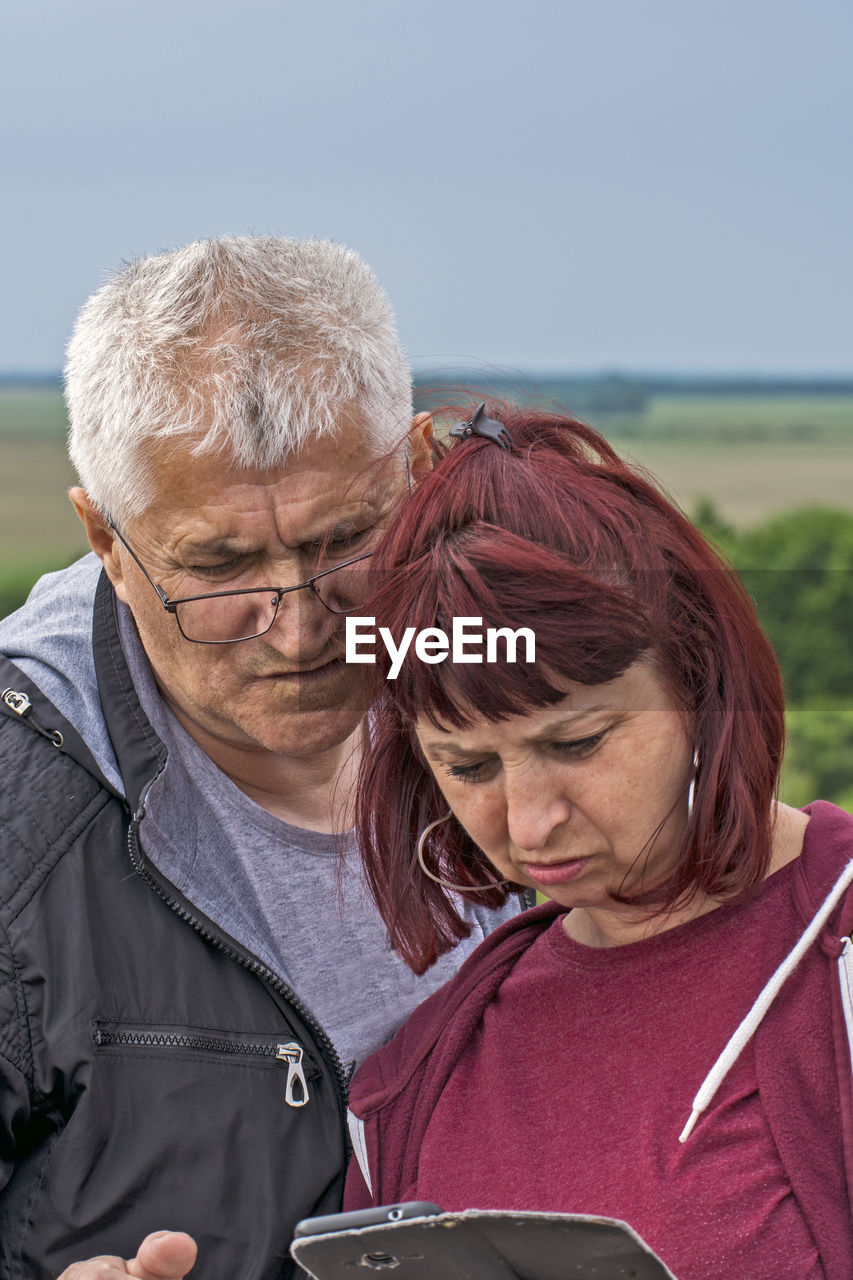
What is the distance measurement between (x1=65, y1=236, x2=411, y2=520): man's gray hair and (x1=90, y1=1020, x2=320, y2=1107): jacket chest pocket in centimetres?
81

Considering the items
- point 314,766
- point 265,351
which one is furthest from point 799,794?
point 265,351

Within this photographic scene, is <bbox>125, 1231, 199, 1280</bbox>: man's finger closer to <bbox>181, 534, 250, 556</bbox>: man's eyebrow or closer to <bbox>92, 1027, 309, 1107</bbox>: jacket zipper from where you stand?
<bbox>92, 1027, 309, 1107</bbox>: jacket zipper

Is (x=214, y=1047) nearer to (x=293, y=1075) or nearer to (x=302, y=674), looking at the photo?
(x=293, y=1075)

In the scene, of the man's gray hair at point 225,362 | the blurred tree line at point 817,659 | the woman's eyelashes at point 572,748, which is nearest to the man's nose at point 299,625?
the man's gray hair at point 225,362

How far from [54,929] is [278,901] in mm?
423

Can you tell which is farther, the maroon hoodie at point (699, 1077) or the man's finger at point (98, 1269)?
the man's finger at point (98, 1269)

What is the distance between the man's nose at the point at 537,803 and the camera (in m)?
1.75

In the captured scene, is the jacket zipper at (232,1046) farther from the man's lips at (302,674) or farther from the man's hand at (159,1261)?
the man's lips at (302,674)

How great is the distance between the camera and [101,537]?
7.74 ft

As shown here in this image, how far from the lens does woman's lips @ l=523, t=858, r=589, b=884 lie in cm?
181

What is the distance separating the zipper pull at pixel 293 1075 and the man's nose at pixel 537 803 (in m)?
0.59

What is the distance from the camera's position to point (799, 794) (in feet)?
23.9

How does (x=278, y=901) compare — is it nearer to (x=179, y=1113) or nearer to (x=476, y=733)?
(x=179, y=1113)

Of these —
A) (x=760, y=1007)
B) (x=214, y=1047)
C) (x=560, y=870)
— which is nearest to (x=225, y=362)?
(x=560, y=870)
